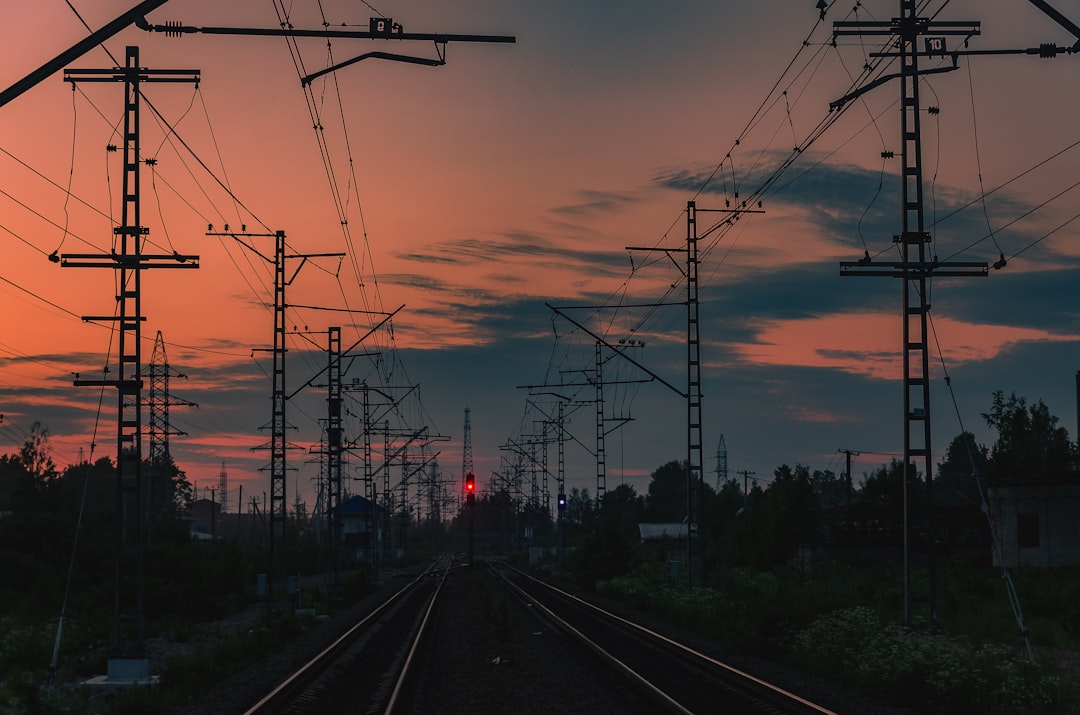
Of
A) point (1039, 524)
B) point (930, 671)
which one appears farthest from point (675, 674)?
point (1039, 524)

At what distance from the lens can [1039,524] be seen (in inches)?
2311

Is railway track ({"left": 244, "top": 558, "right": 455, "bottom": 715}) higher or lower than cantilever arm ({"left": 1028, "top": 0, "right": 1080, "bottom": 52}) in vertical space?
lower

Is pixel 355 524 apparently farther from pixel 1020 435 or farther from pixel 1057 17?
pixel 1057 17

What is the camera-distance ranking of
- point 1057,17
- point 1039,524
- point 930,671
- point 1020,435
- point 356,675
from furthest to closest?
point 1020,435, point 1039,524, point 356,675, point 930,671, point 1057,17

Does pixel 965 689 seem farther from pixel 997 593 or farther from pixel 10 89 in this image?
pixel 997 593

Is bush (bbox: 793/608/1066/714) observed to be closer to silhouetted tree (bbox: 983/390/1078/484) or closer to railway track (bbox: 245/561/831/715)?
railway track (bbox: 245/561/831/715)

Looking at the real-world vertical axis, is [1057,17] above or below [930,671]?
above

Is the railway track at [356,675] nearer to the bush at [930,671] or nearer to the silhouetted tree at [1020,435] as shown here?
the bush at [930,671]

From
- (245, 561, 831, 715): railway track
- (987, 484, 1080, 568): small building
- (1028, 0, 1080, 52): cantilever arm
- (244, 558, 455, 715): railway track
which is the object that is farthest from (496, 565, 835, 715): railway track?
(987, 484, 1080, 568): small building

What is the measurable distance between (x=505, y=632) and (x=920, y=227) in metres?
16.6

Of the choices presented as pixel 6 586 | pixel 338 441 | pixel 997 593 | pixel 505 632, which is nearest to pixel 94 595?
pixel 6 586

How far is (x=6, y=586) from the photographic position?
56.8 m

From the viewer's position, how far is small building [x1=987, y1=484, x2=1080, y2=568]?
190 ft

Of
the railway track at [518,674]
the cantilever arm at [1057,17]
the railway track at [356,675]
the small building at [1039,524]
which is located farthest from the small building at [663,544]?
the cantilever arm at [1057,17]
